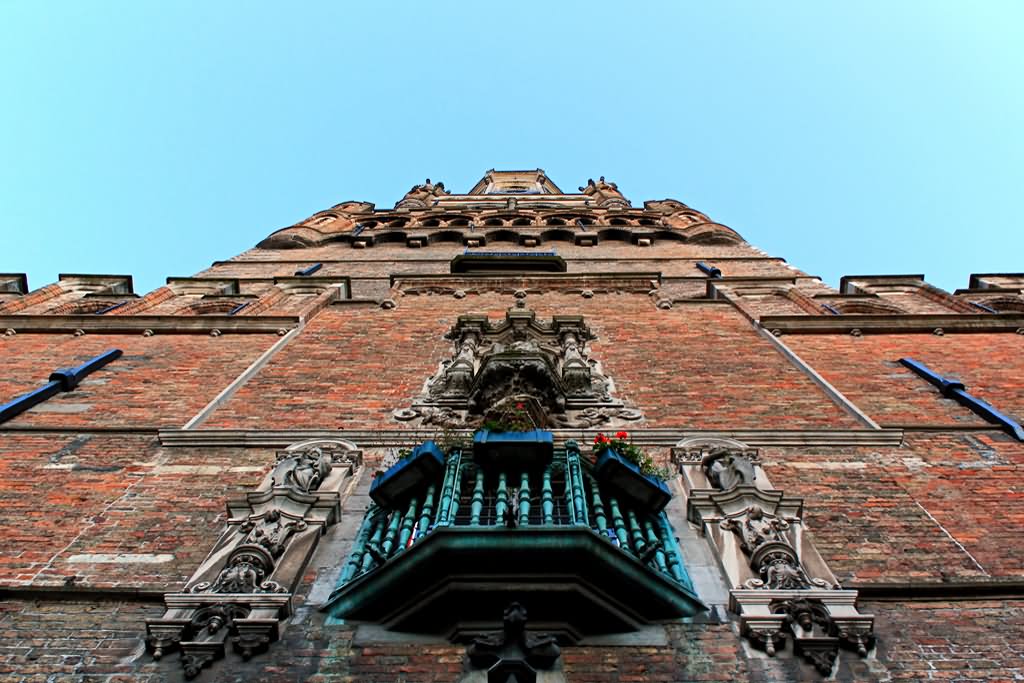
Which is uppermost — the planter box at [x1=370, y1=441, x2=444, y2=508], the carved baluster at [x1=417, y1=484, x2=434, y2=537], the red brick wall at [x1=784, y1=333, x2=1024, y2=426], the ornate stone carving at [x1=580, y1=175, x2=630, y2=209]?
the ornate stone carving at [x1=580, y1=175, x2=630, y2=209]

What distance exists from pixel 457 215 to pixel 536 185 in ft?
70.6

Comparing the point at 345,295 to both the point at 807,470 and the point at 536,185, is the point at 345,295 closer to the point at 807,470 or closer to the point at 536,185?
the point at 807,470

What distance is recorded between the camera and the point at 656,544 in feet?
17.8

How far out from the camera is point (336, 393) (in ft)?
30.8

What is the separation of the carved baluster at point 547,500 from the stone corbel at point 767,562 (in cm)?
113

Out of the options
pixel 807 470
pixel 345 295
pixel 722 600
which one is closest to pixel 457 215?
Result: pixel 345 295

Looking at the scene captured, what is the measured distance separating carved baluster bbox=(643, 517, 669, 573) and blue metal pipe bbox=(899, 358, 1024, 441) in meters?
4.01

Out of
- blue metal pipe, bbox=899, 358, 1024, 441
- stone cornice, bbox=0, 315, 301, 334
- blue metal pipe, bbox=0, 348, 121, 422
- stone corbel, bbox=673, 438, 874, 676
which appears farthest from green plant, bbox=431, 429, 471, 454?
stone cornice, bbox=0, 315, 301, 334

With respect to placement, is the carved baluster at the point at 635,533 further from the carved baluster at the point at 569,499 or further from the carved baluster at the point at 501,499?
the carved baluster at the point at 501,499

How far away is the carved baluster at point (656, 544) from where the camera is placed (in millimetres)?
5441

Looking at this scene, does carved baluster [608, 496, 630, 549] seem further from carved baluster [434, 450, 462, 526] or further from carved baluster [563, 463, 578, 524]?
carved baluster [434, 450, 462, 526]

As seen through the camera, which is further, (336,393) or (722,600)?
(336,393)

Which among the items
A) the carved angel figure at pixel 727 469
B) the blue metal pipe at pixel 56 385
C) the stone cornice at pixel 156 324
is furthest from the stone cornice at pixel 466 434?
the stone cornice at pixel 156 324

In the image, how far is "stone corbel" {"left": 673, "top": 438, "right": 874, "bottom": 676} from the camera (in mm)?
4801
